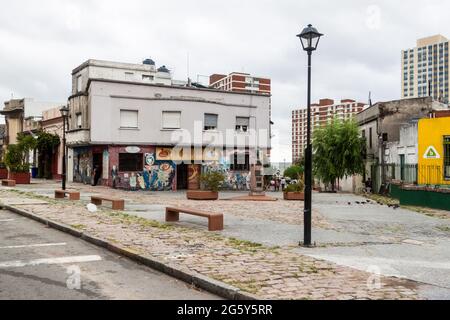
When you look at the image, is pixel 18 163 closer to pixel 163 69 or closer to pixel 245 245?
pixel 163 69

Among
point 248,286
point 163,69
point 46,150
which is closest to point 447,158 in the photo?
point 248,286

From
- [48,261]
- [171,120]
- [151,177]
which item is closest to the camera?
[48,261]

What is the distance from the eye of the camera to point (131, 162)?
31.2 m

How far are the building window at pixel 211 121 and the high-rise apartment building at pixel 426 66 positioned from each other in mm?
114151

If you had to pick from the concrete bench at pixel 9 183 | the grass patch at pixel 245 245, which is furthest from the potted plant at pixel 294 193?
the concrete bench at pixel 9 183

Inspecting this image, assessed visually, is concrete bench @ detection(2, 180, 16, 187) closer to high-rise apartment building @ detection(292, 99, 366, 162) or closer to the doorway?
the doorway

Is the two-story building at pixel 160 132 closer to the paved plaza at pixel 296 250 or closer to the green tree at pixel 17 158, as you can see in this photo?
the green tree at pixel 17 158

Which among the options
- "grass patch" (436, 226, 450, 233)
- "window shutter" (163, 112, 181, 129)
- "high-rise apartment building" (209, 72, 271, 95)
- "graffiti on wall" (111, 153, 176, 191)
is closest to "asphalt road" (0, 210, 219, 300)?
"grass patch" (436, 226, 450, 233)

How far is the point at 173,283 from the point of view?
601 centimetres

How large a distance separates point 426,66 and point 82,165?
123278 mm

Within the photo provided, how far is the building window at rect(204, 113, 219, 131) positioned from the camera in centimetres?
3344

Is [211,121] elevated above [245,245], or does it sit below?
above

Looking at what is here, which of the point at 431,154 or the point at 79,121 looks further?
the point at 79,121
